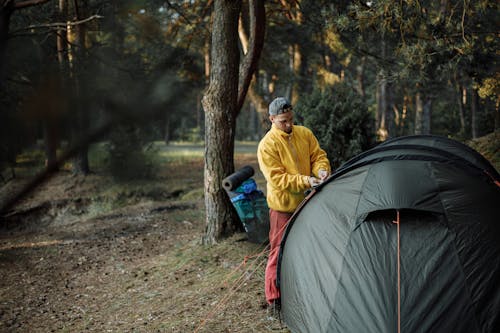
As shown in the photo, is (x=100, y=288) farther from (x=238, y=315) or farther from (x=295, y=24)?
(x=295, y=24)

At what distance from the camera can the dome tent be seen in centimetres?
348

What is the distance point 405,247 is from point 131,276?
14.1 feet

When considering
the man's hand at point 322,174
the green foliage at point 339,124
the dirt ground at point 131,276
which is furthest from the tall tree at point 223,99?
the green foliage at point 339,124

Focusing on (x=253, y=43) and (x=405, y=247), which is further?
(x=253, y=43)

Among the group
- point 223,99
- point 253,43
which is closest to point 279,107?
point 223,99

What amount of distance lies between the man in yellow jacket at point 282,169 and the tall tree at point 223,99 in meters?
1.96

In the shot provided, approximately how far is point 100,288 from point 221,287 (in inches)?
79.8

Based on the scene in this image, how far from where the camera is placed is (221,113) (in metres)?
6.51

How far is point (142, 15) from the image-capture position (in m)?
1.24

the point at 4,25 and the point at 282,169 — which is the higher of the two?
the point at 4,25

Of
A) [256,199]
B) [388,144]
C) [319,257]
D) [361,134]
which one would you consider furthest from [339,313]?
[361,134]

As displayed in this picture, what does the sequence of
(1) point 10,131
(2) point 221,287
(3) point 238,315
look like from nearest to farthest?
Result: (1) point 10,131 → (3) point 238,315 → (2) point 221,287

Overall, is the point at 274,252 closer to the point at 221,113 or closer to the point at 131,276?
the point at 221,113

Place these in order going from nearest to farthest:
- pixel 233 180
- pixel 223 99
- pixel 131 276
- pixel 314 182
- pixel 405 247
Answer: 1. pixel 405 247
2. pixel 314 182
3. pixel 233 180
4. pixel 223 99
5. pixel 131 276
